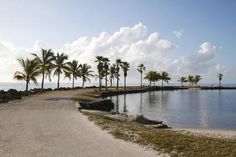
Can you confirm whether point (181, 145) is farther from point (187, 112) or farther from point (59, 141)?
point (187, 112)

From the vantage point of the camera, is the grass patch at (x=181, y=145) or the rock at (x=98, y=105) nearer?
the grass patch at (x=181, y=145)

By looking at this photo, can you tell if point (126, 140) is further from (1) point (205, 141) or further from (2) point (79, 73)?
(2) point (79, 73)

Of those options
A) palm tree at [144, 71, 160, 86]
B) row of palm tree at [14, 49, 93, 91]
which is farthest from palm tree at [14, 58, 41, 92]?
palm tree at [144, 71, 160, 86]

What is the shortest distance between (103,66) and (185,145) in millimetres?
92708

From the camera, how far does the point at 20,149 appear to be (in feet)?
44.5

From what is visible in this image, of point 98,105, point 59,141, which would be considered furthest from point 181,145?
point 98,105

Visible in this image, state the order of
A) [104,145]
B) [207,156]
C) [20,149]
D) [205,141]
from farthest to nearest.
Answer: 1. [205,141]
2. [104,145]
3. [20,149]
4. [207,156]

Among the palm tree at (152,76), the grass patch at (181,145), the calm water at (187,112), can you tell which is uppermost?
the palm tree at (152,76)

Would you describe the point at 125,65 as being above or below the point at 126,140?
above

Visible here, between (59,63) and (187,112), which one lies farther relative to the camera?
(59,63)

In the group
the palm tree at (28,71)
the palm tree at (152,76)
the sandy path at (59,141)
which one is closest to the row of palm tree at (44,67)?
the palm tree at (28,71)

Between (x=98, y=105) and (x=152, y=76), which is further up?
(x=152, y=76)

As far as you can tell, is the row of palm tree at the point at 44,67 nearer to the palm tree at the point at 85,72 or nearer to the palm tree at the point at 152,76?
the palm tree at the point at 85,72

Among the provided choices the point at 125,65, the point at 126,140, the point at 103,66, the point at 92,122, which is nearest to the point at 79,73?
the point at 103,66
